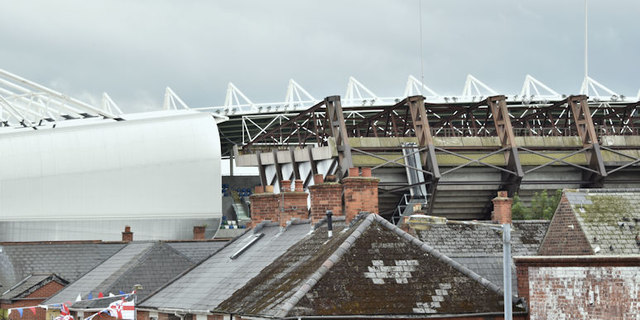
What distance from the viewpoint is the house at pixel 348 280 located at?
1007 inches

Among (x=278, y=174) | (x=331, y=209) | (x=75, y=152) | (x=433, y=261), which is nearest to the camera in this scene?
(x=433, y=261)

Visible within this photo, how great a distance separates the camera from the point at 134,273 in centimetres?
4853

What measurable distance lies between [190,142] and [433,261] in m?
92.9

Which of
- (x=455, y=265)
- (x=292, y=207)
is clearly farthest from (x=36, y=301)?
(x=455, y=265)

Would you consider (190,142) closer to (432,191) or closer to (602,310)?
(432,191)

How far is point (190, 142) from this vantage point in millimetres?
118812

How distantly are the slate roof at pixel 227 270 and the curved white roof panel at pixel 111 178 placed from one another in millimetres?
74794

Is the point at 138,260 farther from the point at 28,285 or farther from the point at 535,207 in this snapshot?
the point at 535,207

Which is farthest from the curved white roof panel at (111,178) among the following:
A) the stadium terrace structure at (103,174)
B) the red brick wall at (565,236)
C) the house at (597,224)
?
the house at (597,224)

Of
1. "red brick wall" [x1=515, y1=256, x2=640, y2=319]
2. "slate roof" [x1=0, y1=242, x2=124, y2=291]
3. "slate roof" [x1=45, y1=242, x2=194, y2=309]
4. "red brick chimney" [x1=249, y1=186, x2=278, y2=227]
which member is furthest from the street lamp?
"slate roof" [x1=0, y1=242, x2=124, y2=291]

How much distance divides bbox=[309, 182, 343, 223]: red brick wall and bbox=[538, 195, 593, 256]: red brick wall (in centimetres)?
712

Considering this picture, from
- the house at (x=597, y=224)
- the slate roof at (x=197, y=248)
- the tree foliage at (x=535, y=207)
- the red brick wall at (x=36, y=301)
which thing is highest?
the tree foliage at (x=535, y=207)

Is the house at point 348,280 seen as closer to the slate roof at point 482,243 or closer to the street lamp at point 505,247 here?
the slate roof at point 482,243

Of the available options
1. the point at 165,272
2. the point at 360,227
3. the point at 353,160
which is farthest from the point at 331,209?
the point at 353,160
